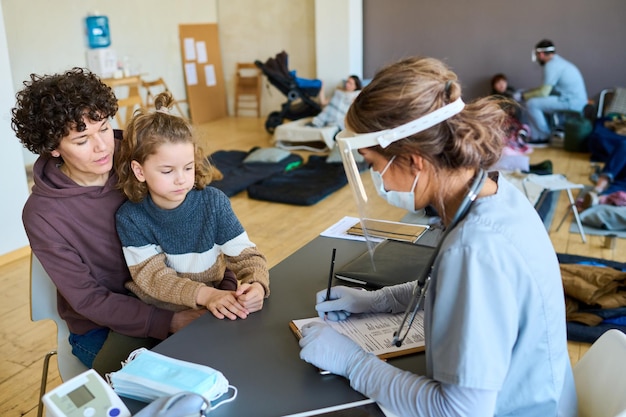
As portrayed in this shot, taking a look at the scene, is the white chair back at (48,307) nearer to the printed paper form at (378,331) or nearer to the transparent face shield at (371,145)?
the printed paper form at (378,331)

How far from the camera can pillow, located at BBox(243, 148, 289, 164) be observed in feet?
18.4

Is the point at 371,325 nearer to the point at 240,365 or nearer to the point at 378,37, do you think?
the point at 240,365

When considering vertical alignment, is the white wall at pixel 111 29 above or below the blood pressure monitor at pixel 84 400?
above

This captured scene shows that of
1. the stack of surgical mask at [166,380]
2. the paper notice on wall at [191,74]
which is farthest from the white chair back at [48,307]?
the paper notice on wall at [191,74]

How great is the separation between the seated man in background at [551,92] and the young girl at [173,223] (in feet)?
17.8

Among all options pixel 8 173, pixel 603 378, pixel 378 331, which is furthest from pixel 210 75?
pixel 603 378

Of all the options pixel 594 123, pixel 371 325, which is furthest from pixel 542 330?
pixel 594 123

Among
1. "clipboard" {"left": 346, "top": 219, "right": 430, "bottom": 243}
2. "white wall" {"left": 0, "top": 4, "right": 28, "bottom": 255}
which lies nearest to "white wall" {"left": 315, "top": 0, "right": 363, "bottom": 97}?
"white wall" {"left": 0, "top": 4, "right": 28, "bottom": 255}

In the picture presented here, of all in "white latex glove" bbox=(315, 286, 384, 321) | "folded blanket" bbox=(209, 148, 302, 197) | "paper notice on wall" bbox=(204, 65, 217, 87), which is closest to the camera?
"white latex glove" bbox=(315, 286, 384, 321)

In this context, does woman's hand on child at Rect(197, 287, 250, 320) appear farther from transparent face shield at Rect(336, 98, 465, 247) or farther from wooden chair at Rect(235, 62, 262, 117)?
wooden chair at Rect(235, 62, 262, 117)

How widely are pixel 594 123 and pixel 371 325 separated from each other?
554 cm

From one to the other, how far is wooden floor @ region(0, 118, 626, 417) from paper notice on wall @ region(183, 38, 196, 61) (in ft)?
12.4

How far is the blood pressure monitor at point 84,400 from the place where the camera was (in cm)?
102

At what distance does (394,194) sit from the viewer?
1163 mm
